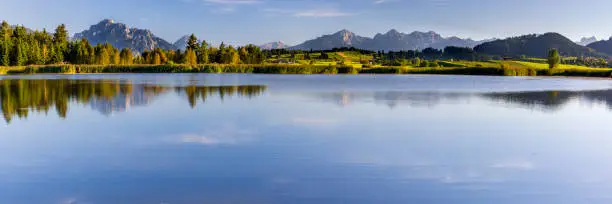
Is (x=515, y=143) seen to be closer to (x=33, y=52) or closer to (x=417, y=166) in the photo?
(x=417, y=166)

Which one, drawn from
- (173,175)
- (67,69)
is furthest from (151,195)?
(67,69)

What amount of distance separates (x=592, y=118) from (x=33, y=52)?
4673 inches

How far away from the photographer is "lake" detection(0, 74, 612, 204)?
802cm

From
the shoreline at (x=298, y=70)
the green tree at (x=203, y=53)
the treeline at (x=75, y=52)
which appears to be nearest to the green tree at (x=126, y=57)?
the treeline at (x=75, y=52)

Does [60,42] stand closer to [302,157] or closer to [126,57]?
[126,57]

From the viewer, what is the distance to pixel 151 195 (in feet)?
25.5

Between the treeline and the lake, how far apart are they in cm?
10281

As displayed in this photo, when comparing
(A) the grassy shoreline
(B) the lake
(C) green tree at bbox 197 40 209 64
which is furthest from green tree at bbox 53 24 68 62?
(B) the lake

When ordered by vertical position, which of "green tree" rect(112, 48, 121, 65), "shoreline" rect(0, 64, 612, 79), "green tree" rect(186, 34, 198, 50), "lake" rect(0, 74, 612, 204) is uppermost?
"green tree" rect(186, 34, 198, 50)

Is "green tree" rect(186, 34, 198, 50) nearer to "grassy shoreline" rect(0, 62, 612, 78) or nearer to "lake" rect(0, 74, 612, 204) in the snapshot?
"grassy shoreline" rect(0, 62, 612, 78)

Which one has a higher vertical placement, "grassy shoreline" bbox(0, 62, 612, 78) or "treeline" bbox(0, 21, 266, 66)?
"treeline" bbox(0, 21, 266, 66)

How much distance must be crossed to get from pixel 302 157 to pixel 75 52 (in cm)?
13001

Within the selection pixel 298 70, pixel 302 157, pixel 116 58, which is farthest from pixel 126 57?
pixel 302 157

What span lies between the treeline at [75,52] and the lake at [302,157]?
337 ft
